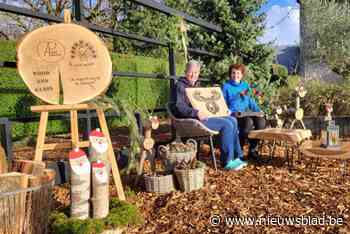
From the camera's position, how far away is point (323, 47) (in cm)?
1166

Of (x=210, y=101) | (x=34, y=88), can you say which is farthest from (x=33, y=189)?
(x=210, y=101)

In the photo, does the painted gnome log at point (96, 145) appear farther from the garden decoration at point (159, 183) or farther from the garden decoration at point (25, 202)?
the garden decoration at point (159, 183)

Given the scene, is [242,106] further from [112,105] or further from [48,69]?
[48,69]

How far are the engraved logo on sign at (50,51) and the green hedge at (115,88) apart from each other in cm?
186

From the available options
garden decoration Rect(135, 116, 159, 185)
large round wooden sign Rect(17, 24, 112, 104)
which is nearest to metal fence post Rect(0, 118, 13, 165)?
large round wooden sign Rect(17, 24, 112, 104)

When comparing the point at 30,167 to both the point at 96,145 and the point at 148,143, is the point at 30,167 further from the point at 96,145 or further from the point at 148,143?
the point at 148,143

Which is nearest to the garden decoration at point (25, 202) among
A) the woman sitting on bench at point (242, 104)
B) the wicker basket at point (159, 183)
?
the wicker basket at point (159, 183)

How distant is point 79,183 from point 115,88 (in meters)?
2.67

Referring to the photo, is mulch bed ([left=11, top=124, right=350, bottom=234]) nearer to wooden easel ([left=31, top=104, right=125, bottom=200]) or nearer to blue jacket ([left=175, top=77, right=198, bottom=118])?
wooden easel ([left=31, top=104, right=125, bottom=200])

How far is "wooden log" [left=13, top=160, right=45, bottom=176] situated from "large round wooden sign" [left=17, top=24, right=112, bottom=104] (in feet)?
1.41

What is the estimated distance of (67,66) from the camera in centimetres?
253

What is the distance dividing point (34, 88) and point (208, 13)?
400 cm

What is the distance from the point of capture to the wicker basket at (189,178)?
2952mm

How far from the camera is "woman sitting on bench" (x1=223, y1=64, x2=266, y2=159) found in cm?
422
